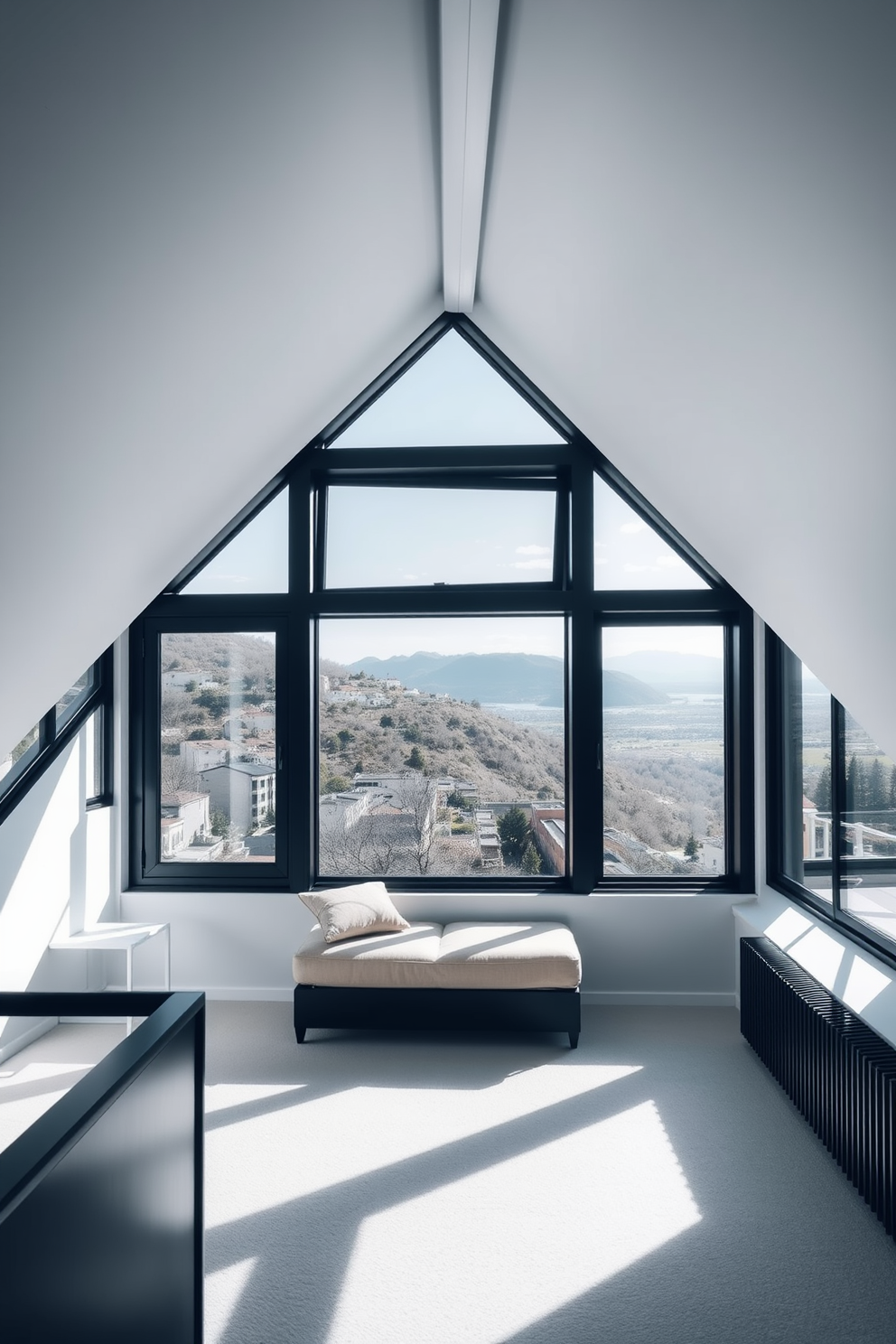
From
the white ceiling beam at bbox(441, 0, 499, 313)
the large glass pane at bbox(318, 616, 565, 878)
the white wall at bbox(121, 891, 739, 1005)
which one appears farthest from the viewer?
the large glass pane at bbox(318, 616, 565, 878)

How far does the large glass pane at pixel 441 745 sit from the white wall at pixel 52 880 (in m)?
1.23

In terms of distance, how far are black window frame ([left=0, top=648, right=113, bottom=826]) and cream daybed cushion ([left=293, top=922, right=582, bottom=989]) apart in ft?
4.99

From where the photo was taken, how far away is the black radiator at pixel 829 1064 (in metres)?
2.57

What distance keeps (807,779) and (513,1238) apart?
2511 millimetres

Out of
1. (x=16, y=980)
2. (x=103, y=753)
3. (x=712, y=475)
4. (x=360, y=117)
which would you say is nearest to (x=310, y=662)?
(x=103, y=753)

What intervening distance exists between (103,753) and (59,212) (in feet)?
12.0

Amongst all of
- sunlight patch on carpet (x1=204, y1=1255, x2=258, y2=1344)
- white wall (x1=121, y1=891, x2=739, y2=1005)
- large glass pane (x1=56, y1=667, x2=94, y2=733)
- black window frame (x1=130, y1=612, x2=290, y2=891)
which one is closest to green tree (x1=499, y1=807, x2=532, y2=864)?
white wall (x1=121, y1=891, x2=739, y2=1005)

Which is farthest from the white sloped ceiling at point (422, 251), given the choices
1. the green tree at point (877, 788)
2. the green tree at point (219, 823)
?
the green tree at point (219, 823)

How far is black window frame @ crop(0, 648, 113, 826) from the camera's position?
3904mm

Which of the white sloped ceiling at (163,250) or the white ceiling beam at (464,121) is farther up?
the white ceiling beam at (464,121)

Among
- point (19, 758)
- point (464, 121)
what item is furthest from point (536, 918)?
point (464, 121)

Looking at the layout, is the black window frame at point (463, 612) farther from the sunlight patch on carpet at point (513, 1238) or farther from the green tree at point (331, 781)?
the sunlight patch on carpet at point (513, 1238)

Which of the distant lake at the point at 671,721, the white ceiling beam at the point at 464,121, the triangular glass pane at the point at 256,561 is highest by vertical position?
the white ceiling beam at the point at 464,121

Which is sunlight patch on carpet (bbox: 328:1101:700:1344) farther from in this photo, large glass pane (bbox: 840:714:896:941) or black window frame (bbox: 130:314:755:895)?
black window frame (bbox: 130:314:755:895)
